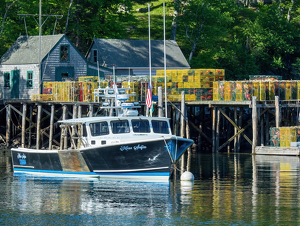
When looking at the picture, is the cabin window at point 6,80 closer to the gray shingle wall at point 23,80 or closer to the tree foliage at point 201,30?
the gray shingle wall at point 23,80

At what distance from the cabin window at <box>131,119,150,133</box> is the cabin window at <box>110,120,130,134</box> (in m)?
0.31

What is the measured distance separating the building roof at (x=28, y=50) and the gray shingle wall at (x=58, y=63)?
0.44 m

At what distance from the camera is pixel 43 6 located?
182 ft

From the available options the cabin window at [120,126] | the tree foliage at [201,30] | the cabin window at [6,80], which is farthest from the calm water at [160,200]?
the tree foliage at [201,30]

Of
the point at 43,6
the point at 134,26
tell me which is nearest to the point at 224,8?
the point at 134,26

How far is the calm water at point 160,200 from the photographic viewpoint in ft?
57.3

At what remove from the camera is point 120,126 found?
82.8ft

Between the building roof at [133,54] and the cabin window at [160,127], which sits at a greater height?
the building roof at [133,54]

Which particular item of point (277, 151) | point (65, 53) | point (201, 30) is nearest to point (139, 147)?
point (277, 151)

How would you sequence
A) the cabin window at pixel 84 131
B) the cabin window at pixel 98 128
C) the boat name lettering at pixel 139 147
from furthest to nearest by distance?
the cabin window at pixel 84 131 → the cabin window at pixel 98 128 → the boat name lettering at pixel 139 147

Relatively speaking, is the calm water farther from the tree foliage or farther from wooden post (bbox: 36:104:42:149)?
the tree foliage

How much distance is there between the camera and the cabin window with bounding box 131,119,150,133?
2525cm

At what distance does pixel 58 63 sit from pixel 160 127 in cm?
2193

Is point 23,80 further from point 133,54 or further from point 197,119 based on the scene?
point 197,119
